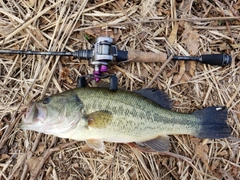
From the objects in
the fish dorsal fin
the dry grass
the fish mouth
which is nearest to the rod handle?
the dry grass

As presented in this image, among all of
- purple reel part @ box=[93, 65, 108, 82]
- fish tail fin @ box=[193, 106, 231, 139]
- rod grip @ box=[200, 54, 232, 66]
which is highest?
rod grip @ box=[200, 54, 232, 66]

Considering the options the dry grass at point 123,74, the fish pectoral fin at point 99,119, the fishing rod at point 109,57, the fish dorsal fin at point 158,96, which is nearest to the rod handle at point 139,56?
the fishing rod at point 109,57

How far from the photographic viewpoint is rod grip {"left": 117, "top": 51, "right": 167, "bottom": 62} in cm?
346

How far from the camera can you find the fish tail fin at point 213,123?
3.45 metres

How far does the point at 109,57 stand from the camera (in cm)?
328

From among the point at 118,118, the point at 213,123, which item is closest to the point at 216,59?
the point at 213,123

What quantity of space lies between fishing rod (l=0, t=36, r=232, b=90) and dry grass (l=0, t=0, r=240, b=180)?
18 cm

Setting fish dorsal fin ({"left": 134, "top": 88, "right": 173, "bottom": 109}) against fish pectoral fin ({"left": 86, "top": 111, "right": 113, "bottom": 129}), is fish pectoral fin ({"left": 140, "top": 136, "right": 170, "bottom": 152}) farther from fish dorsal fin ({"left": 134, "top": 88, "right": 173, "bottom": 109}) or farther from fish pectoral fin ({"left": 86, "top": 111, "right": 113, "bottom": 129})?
fish pectoral fin ({"left": 86, "top": 111, "right": 113, "bottom": 129})

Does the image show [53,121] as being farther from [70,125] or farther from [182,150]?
[182,150]

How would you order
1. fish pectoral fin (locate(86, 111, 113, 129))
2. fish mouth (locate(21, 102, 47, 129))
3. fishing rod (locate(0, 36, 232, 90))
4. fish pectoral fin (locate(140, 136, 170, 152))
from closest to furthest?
fish mouth (locate(21, 102, 47, 129)), fish pectoral fin (locate(86, 111, 113, 129)), fishing rod (locate(0, 36, 232, 90)), fish pectoral fin (locate(140, 136, 170, 152))

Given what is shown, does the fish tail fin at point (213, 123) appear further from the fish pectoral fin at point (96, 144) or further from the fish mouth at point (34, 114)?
the fish mouth at point (34, 114)

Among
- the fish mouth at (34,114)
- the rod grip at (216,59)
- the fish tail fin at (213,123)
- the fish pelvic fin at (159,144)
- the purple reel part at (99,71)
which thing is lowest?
the fish pelvic fin at (159,144)

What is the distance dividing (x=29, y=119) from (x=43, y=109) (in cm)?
16

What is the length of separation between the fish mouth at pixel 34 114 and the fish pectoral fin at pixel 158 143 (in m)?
1.11
